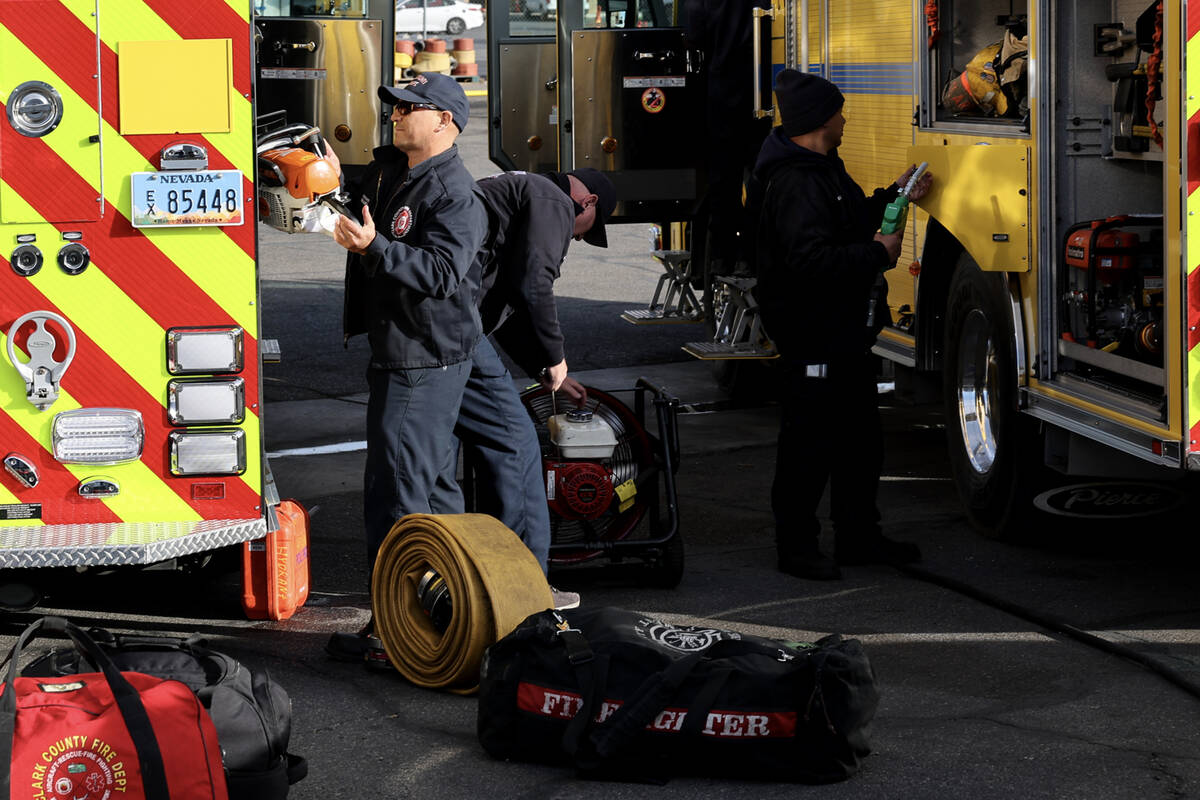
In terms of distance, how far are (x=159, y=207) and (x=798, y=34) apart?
176 inches

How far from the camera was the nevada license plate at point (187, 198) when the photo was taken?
5.02 meters

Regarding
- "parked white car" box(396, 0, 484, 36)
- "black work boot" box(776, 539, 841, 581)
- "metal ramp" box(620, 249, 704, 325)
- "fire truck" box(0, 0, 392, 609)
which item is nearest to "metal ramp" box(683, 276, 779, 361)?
"metal ramp" box(620, 249, 704, 325)

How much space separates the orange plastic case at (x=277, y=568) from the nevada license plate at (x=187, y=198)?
95 cm

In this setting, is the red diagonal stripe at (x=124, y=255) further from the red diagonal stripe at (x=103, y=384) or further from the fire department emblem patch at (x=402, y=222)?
the fire department emblem patch at (x=402, y=222)

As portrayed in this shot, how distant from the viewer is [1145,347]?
580 cm

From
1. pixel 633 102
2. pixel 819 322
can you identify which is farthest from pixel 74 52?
pixel 633 102

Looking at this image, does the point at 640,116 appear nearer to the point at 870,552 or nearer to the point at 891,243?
the point at 891,243

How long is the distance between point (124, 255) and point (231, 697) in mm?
1598

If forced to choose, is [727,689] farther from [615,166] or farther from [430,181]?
[615,166]

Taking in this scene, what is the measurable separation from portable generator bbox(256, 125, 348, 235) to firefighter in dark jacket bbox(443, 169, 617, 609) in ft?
2.24

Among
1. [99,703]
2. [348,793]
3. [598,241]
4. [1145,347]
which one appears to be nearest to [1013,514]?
[1145,347]

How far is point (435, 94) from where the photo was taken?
5.36 metres

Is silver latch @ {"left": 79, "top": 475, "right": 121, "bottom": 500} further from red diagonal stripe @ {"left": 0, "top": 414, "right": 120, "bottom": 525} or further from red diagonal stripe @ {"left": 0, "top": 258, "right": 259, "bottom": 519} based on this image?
red diagonal stripe @ {"left": 0, "top": 258, "right": 259, "bottom": 519}

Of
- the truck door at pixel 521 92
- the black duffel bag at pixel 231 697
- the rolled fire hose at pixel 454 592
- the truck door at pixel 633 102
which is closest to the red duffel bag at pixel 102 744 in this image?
the black duffel bag at pixel 231 697
